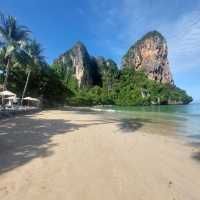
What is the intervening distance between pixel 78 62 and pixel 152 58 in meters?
61.2

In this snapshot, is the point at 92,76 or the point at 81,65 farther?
the point at 92,76

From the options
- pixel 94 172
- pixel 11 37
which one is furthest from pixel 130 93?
pixel 94 172

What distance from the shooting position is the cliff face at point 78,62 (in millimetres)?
122125

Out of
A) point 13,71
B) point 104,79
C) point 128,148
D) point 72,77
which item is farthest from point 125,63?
point 128,148

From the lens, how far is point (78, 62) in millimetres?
125438

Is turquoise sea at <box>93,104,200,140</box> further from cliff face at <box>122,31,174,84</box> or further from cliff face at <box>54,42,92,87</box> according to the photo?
cliff face at <box>122,31,174,84</box>

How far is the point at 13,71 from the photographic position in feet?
126

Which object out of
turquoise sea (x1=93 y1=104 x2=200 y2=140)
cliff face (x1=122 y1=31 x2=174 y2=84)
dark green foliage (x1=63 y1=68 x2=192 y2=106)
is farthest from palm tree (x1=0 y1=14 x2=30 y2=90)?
cliff face (x1=122 y1=31 x2=174 y2=84)

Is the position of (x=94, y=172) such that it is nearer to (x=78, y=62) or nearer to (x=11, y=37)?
(x=11, y=37)

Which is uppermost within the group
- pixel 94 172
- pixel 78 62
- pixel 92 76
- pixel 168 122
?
pixel 78 62

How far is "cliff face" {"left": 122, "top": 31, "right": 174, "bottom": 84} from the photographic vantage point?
154m

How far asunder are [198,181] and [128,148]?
3062mm

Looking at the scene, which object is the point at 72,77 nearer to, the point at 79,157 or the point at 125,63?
the point at 125,63

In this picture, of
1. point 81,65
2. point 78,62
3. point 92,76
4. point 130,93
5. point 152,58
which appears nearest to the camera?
point 130,93
